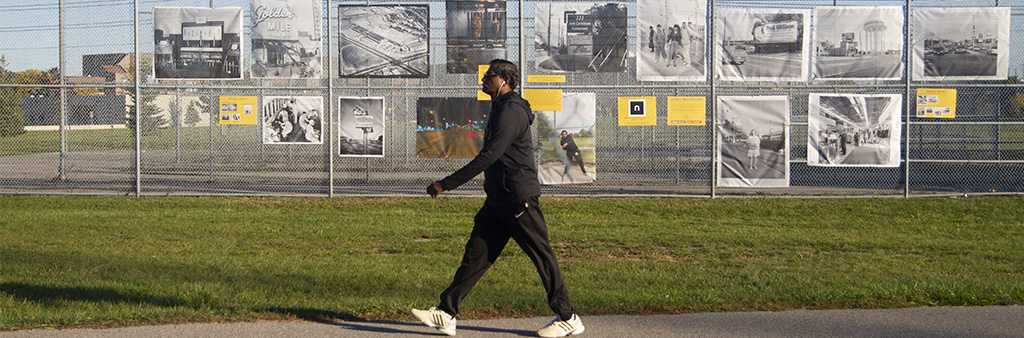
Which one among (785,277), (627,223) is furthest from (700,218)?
(785,277)

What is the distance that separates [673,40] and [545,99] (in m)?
2.23

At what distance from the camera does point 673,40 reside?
13.2 m

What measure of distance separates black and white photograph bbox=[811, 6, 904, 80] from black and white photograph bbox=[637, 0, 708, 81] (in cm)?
175

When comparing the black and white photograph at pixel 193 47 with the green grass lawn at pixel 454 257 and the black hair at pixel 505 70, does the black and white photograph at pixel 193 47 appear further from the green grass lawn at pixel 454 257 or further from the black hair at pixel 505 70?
the black hair at pixel 505 70

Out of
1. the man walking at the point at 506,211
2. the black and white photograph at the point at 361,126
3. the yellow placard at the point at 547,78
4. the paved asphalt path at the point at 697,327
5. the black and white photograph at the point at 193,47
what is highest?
the black and white photograph at the point at 193,47

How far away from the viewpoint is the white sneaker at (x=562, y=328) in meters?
5.27

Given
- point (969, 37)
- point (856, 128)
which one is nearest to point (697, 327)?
point (856, 128)

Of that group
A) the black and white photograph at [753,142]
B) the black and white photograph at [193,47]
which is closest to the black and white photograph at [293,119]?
the black and white photograph at [193,47]

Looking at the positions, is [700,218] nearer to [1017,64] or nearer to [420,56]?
[420,56]

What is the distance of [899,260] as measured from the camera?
8.41 metres

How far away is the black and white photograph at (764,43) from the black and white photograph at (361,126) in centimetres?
552

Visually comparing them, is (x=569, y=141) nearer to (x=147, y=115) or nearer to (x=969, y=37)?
(x=969, y=37)

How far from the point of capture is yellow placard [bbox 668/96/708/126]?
42.5 ft

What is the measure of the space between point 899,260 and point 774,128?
5.00 metres
